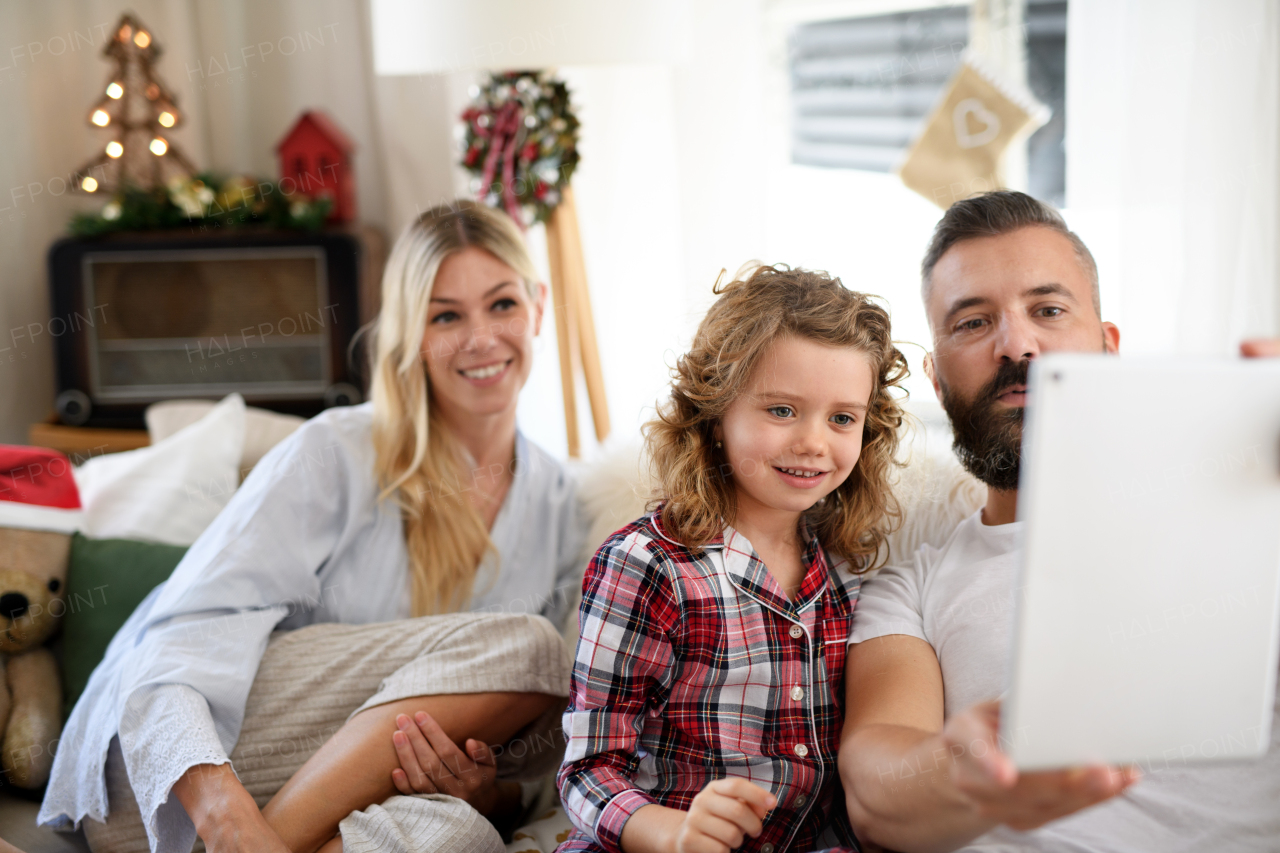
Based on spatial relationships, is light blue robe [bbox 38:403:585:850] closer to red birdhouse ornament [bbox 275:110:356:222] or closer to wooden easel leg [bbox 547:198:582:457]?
wooden easel leg [bbox 547:198:582:457]

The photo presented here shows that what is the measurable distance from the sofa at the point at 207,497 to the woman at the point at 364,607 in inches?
3.0

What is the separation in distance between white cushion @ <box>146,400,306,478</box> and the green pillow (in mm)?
311

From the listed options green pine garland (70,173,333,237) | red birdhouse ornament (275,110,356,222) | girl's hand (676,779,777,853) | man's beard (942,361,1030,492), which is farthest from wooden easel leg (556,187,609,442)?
girl's hand (676,779,777,853)

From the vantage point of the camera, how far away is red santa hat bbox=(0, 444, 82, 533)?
142 centimetres

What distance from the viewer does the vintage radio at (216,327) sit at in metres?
2.24

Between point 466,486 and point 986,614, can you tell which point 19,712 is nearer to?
point 466,486

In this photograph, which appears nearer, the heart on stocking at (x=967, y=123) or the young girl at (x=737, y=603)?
the young girl at (x=737, y=603)

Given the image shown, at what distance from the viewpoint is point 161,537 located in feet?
5.18

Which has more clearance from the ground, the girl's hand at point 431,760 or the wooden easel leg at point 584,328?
the wooden easel leg at point 584,328

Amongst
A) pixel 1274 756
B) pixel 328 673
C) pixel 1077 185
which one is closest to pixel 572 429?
pixel 328 673

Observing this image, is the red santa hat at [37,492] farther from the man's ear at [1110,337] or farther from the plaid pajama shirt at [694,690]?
the man's ear at [1110,337]

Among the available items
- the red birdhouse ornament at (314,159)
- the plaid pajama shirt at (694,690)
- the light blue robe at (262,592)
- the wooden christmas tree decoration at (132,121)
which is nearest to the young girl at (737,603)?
the plaid pajama shirt at (694,690)

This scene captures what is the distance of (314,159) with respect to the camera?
2434mm

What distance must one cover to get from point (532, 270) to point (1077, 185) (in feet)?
3.37
